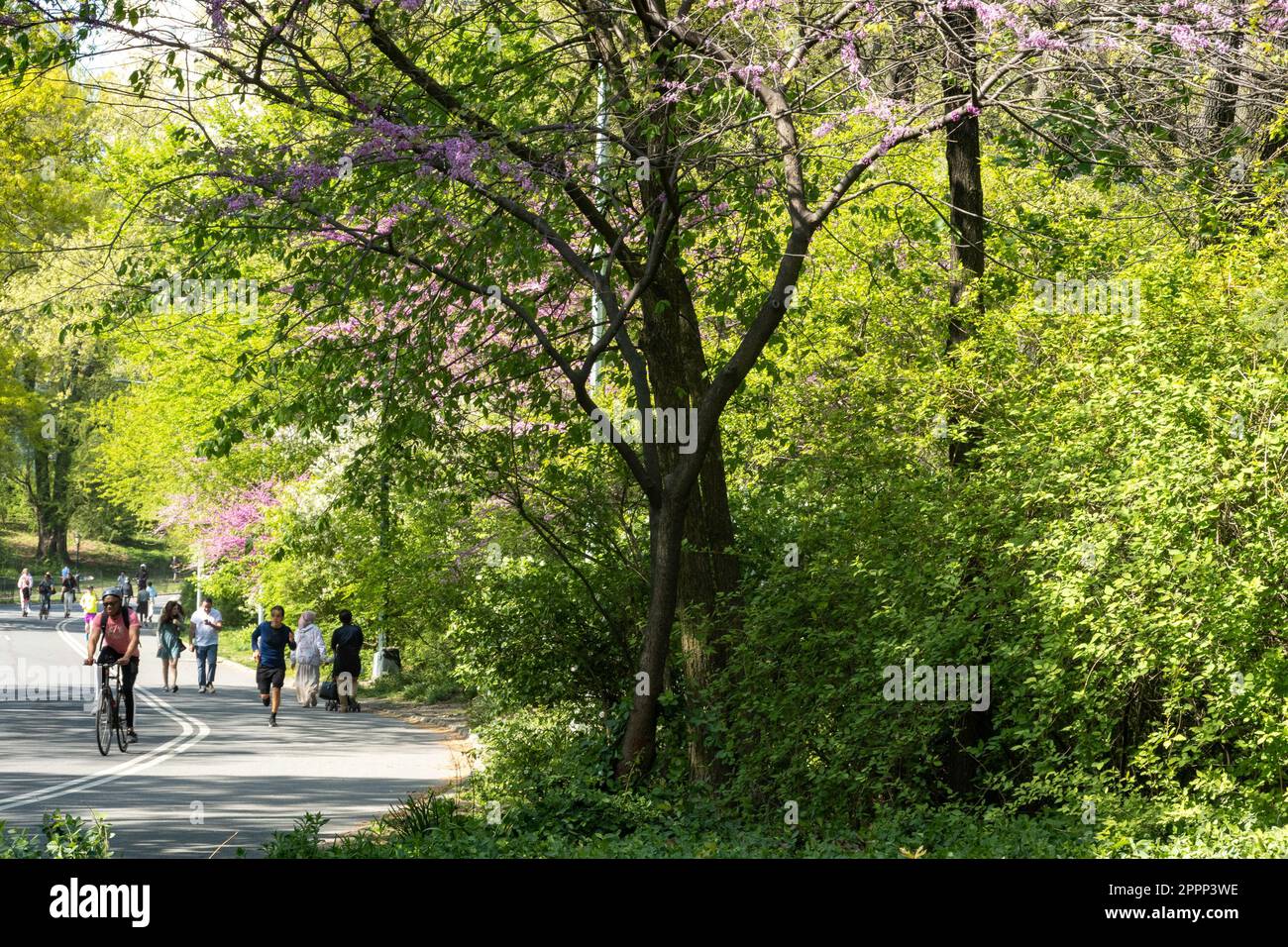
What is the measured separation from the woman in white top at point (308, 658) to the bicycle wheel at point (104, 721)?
7252 mm

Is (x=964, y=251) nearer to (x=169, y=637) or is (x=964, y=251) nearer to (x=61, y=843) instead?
(x=61, y=843)

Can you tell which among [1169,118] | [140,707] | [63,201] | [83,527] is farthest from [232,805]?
[83,527]

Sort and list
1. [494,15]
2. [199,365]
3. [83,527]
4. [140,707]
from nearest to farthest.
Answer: [494,15] < [140,707] < [199,365] < [83,527]

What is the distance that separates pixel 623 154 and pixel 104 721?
10.2 meters

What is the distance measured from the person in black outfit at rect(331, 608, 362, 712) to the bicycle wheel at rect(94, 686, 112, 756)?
23.9ft

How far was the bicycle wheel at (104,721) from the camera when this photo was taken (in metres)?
17.4

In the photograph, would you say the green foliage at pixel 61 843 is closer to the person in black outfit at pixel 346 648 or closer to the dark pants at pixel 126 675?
the dark pants at pixel 126 675

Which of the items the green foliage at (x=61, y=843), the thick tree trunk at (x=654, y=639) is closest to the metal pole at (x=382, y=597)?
the thick tree trunk at (x=654, y=639)

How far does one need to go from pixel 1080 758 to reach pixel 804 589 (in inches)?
110

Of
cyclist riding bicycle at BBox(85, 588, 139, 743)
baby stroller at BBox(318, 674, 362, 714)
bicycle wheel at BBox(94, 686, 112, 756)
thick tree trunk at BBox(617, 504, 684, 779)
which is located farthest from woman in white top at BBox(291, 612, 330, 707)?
thick tree trunk at BBox(617, 504, 684, 779)

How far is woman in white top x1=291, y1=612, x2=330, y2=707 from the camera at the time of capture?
2514cm

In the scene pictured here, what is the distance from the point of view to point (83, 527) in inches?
3250

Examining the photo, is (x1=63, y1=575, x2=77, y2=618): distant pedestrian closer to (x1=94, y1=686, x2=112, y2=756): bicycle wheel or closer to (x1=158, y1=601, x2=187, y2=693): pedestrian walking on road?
(x1=158, y1=601, x2=187, y2=693): pedestrian walking on road

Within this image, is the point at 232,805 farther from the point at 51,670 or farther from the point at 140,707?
the point at 51,670
